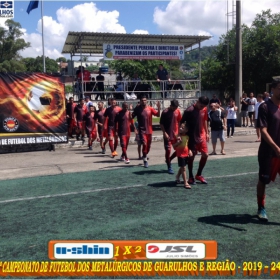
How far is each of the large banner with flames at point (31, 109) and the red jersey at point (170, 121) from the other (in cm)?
640

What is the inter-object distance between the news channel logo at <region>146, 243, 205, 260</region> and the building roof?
1495cm

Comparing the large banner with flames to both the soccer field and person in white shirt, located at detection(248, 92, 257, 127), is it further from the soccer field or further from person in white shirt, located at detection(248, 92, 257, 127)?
person in white shirt, located at detection(248, 92, 257, 127)

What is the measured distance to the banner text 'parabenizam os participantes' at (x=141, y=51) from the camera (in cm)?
1905

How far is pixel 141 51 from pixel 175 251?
1587cm

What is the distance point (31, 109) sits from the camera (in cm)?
1455

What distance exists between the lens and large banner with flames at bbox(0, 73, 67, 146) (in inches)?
557

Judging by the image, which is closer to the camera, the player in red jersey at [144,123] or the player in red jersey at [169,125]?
the player in red jersey at [169,125]

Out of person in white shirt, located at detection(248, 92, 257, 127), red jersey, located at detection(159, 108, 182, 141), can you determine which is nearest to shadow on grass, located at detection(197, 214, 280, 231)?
red jersey, located at detection(159, 108, 182, 141)

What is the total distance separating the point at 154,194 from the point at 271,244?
292cm

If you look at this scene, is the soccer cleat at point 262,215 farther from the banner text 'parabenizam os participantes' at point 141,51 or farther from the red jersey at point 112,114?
the banner text 'parabenizam os participantes' at point 141,51

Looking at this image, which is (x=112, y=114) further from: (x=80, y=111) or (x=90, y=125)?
(x=80, y=111)

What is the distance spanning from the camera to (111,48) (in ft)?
62.5

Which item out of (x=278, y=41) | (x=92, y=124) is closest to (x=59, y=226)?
(x=92, y=124)

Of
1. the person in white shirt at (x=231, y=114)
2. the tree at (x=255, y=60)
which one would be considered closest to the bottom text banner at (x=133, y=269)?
the person in white shirt at (x=231, y=114)
